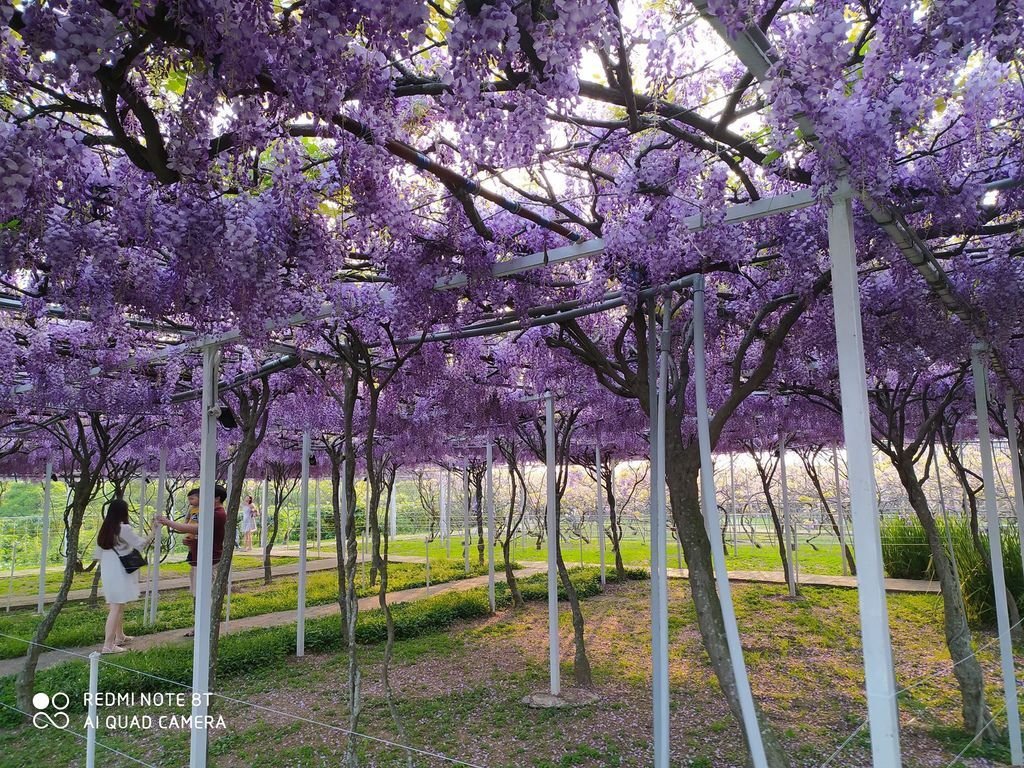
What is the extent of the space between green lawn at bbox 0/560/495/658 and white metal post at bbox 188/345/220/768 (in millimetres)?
5080

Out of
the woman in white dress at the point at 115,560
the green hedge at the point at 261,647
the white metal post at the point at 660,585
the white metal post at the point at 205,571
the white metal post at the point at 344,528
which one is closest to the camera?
the white metal post at the point at 660,585

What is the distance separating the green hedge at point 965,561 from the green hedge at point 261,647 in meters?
4.94

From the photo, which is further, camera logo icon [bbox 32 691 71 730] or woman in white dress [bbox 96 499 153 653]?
woman in white dress [bbox 96 499 153 653]

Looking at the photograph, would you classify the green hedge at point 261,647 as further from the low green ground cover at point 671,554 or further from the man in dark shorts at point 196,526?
the low green ground cover at point 671,554

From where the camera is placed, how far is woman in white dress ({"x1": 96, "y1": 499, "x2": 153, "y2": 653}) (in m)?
6.77

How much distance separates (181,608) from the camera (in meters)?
9.95

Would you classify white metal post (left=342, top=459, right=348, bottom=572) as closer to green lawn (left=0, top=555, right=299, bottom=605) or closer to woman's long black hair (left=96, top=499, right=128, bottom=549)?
woman's long black hair (left=96, top=499, right=128, bottom=549)

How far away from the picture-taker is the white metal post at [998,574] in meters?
4.04

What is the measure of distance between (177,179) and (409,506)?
31634 mm

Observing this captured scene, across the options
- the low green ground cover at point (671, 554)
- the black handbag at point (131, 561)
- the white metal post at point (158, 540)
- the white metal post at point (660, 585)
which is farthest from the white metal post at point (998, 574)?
the white metal post at point (158, 540)

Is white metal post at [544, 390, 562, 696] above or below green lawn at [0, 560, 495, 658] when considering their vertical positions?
above

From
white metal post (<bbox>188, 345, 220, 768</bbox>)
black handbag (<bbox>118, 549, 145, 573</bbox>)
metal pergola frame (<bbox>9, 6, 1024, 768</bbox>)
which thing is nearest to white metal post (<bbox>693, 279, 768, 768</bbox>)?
metal pergola frame (<bbox>9, 6, 1024, 768</bbox>)

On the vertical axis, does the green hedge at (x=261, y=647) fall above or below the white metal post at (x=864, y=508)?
below

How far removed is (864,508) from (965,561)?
7.84 m
